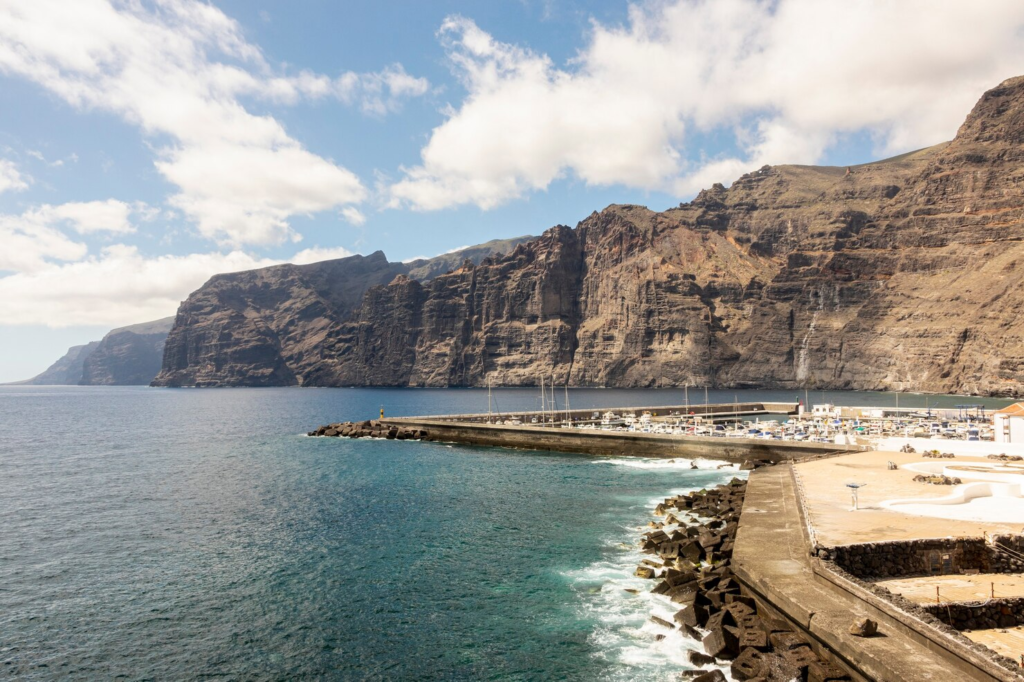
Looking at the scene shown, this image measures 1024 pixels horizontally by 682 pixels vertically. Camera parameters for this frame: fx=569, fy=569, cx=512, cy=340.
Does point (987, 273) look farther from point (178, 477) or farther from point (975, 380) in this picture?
point (178, 477)

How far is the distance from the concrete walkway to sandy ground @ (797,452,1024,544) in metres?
1.42

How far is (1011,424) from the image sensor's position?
143ft

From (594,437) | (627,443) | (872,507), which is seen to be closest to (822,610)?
(872,507)

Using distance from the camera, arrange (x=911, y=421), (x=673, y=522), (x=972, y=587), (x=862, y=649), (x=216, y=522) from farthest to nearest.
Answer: (x=911, y=421)
(x=216, y=522)
(x=673, y=522)
(x=972, y=587)
(x=862, y=649)

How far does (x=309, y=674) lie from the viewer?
17.2 m

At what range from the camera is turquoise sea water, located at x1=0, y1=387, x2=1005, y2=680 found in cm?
1802

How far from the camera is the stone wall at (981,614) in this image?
1645 centimetres

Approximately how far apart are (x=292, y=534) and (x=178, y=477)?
25.7 metres

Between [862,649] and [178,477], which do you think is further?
[178,477]

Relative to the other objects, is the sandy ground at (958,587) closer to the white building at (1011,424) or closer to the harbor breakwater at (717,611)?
the harbor breakwater at (717,611)

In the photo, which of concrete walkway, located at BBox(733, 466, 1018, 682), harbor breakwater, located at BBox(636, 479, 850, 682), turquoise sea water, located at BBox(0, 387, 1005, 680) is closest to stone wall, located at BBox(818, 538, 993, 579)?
concrete walkway, located at BBox(733, 466, 1018, 682)

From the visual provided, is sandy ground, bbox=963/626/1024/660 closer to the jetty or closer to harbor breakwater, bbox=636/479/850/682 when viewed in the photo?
harbor breakwater, bbox=636/479/850/682

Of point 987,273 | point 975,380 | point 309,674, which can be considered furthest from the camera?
point 987,273

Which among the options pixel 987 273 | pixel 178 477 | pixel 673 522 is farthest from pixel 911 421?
pixel 987 273
